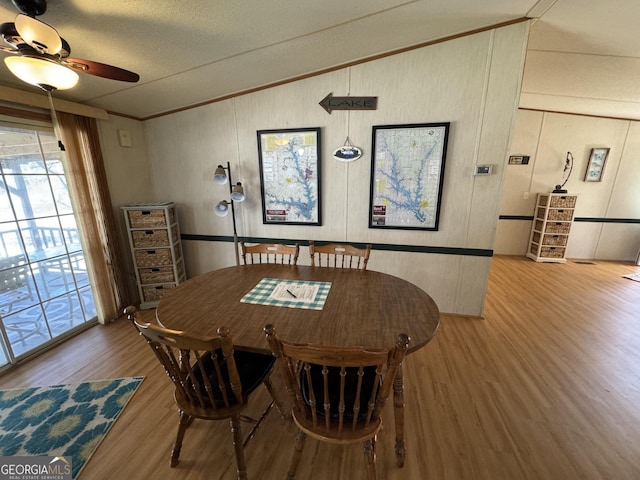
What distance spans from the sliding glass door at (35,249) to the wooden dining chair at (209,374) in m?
1.99

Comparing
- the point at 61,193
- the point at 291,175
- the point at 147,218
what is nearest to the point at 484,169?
the point at 291,175

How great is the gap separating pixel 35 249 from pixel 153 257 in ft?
3.02

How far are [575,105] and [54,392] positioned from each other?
694 cm

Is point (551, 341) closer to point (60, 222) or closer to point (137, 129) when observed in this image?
point (60, 222)

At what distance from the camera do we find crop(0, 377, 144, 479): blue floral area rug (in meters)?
1.46

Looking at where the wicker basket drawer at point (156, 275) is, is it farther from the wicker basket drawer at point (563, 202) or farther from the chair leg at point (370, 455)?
the wicker basket drawer at point (563, 202)

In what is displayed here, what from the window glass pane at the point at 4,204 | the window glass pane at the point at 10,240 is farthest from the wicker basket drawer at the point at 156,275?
the window glass pane at the point at 4,204

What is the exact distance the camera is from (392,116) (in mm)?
2564

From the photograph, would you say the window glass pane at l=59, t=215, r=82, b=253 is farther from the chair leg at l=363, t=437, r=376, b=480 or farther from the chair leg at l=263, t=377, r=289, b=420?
the chair leg at l=363, t=437, r=376, b=480

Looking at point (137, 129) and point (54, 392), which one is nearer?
point (54, 392)

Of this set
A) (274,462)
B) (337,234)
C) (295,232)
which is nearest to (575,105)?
(337,234)

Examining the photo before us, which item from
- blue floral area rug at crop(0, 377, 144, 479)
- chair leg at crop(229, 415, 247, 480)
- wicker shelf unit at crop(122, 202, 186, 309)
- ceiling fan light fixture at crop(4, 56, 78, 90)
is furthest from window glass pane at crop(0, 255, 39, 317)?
chair leg at crop(229, 415, 247, 480)

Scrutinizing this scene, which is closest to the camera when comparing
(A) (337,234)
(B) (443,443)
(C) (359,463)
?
(C) (359,463)

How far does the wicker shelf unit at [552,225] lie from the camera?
14.2 ft
